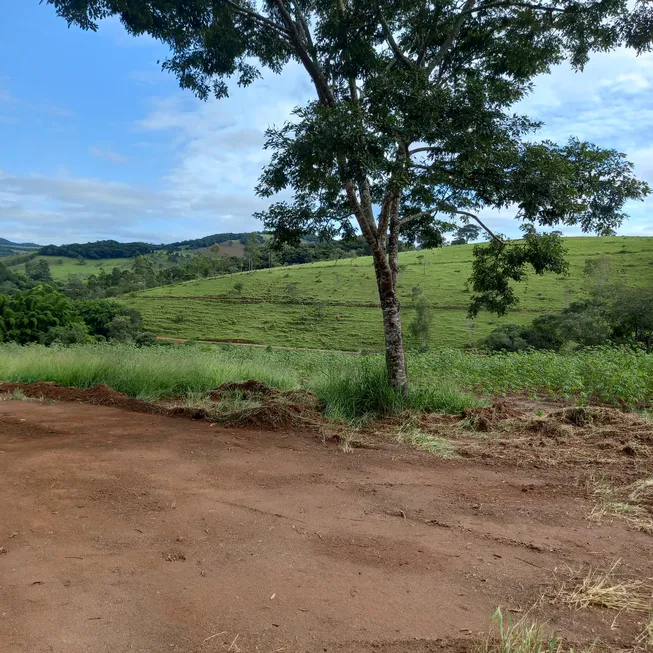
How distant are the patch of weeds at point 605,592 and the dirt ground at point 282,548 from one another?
8 cm

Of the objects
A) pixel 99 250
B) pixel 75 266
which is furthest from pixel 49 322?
pixel 99 250

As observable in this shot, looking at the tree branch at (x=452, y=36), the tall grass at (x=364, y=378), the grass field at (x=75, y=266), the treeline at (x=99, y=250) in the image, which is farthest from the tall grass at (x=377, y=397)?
the treeline at (x=99, y=250)

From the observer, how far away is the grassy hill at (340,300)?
4891 centimetres

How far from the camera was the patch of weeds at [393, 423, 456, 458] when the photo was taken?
5734 millimetres

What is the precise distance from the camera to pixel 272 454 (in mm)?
5449

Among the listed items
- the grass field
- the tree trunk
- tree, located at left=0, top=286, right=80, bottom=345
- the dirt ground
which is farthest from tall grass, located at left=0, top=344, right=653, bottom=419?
the grass field

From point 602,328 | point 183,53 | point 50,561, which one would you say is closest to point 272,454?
point 50,561

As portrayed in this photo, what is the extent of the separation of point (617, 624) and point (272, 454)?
358 centimetres

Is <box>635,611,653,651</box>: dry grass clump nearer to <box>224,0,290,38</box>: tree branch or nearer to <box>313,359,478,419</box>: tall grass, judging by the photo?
<box>313,359,478,419</box>: tall grass

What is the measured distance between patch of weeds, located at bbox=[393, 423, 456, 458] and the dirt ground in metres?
0.28

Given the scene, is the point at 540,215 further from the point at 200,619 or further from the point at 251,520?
the point at 200,619

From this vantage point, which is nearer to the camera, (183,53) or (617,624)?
(617,624)

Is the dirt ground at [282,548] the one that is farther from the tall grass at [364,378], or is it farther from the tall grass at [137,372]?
the tall grass at [137,372]

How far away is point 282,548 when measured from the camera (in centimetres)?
324
